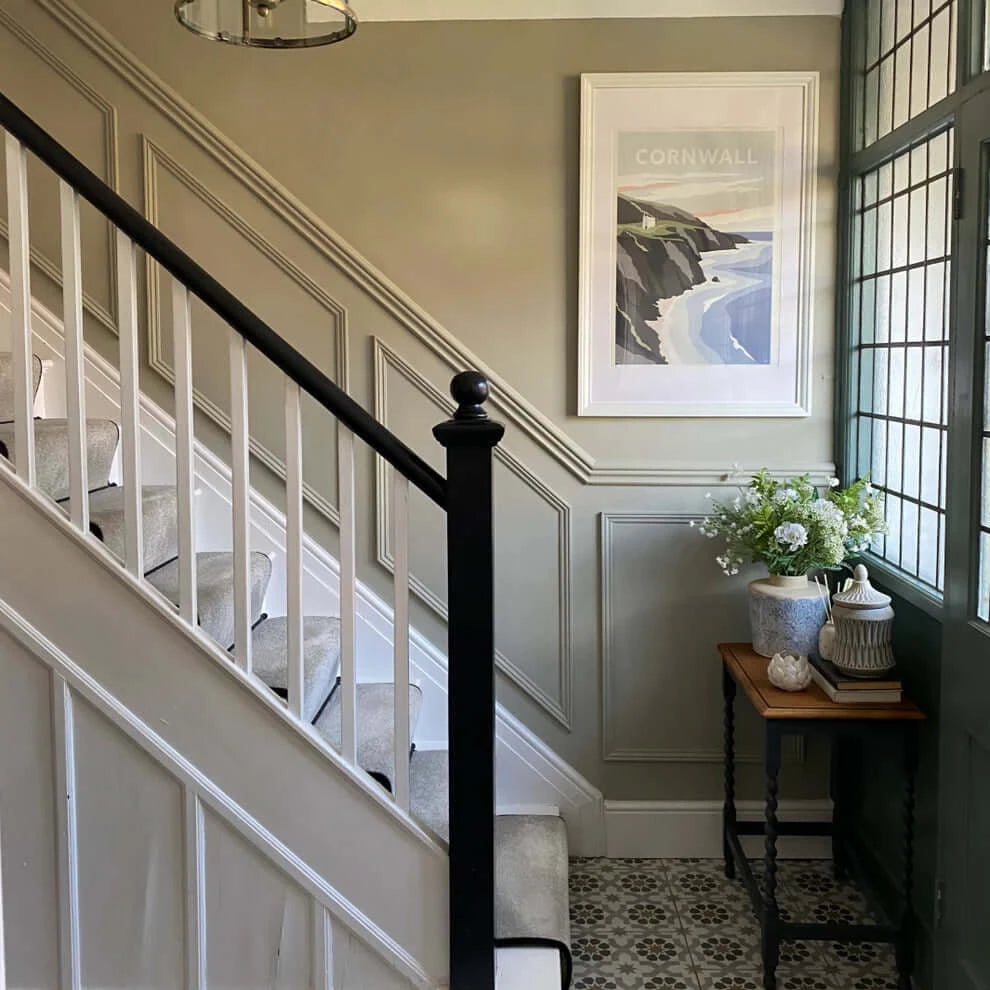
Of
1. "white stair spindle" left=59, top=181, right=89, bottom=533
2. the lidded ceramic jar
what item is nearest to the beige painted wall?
the lidded ceramic jar

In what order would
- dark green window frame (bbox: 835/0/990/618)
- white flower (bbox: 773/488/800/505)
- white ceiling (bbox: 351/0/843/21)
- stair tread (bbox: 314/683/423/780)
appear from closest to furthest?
dark green window frame (bbox: 835/0/990/618)
stair tread (bbox: 314/683/423/780)
white flower (bbox: 773/488/800/505)
white ceiling (bbox: 351/0/843/21)

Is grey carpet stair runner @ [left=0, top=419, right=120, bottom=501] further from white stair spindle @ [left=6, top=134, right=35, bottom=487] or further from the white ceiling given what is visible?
the white ceiling

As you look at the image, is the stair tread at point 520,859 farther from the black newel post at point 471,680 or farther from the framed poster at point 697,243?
the framed poster at point 697,243

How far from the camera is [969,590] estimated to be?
2.03 metres

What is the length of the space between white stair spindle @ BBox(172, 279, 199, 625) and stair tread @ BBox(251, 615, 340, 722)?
313 mm

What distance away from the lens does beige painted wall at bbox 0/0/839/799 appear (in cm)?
286

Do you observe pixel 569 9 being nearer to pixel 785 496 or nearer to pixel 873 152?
pixel 873 152

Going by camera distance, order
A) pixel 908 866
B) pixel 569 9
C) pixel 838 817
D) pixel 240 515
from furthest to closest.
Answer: pixel 838 817
pixel 569 9
pixel 908 866
pixel 240 515

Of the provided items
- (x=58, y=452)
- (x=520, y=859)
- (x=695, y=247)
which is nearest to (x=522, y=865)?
(x=520, y=859)

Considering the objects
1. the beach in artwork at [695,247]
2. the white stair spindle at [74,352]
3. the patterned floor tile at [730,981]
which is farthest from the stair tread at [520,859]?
the beach in artwork at [695,247]

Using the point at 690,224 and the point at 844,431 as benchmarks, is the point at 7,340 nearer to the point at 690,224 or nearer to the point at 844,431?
the point at 690,224

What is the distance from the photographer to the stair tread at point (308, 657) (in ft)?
7.36

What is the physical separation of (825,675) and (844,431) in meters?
0.82

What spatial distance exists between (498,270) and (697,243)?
0.59 metres
